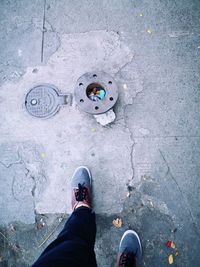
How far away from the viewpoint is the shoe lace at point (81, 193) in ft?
9.13

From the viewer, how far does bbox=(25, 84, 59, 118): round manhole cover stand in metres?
3.24

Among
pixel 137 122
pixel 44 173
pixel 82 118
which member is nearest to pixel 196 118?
pixel 137 122

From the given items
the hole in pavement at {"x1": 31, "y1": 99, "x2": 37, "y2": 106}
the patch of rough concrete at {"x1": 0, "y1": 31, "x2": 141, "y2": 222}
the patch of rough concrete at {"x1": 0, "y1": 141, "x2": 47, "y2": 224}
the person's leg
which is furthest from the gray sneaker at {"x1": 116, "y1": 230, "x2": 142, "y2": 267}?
the hole in pavement at {"x1": 31, "y1": 99, "x2": 37, "y2": 106}

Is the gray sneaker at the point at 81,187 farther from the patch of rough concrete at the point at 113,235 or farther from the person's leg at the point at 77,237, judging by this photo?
the patch of rough concrete at the point at 113,235

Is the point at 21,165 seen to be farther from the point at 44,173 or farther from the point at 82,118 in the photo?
the point at 82,118

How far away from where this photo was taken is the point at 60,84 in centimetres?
333

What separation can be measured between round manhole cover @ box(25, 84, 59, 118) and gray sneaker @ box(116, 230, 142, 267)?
1.75m

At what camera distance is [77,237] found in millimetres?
2117

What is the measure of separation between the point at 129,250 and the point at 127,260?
99mm

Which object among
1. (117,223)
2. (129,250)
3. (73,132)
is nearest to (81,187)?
(117,223)

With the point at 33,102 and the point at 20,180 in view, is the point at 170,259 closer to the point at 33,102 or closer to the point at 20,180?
the point at 20,180

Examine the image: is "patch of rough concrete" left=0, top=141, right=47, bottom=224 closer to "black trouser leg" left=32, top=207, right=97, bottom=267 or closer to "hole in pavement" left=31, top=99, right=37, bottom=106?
"hole in pavement" left=31, top=99, right=37, bottom=106

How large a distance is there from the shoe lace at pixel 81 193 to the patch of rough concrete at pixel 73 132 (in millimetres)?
194

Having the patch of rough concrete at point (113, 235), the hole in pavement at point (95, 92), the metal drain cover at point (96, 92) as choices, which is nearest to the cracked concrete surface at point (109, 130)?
the patch of rough concrete at point (113, 235)
